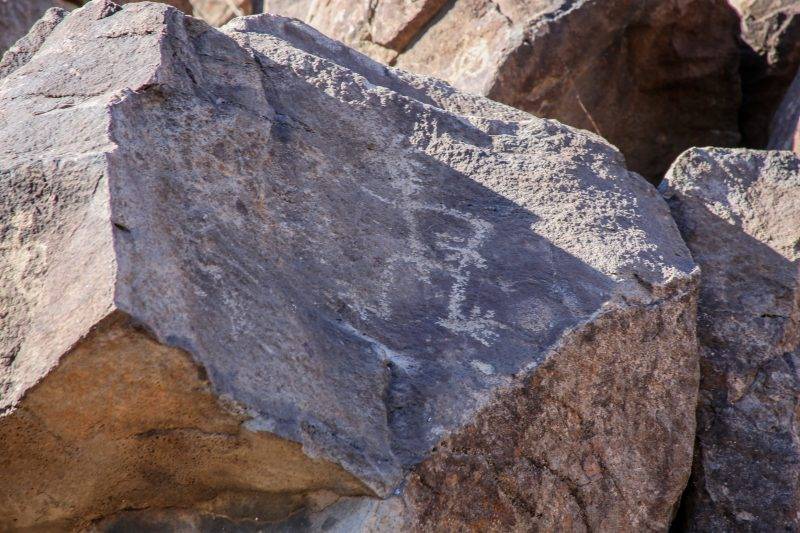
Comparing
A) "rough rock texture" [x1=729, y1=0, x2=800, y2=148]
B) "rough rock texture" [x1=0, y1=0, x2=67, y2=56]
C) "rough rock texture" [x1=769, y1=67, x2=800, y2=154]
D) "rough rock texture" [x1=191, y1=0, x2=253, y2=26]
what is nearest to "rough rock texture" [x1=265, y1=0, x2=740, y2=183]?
"rough rock texture" [x1=729, y1=0, x2=800, y2=148]

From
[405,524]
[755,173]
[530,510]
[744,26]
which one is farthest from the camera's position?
[744,26]

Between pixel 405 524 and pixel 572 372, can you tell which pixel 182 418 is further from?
pixel 572 372

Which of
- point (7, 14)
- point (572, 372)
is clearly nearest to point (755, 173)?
point (572, 372)

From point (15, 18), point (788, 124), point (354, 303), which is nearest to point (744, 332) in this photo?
point (354, 303)

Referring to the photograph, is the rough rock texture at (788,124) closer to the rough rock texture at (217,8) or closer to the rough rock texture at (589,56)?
the rough rock texture at (589,56)

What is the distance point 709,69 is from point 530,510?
2.04m

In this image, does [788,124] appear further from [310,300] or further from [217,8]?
[217,8]

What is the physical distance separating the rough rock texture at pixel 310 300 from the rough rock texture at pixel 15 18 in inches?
74.6

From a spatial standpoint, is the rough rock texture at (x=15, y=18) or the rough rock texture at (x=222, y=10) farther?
the rough rock texture at (x=222, y=10)

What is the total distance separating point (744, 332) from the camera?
196 centimetres

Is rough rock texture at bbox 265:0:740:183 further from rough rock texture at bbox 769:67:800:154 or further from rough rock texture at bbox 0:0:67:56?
rough rock texture at bbox 0:0:67:56

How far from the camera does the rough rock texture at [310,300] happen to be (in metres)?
1.35

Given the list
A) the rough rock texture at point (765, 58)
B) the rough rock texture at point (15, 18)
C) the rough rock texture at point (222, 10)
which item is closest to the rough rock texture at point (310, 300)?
the rough rock texture at point (765, 58)

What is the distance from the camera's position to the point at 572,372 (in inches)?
66.4
